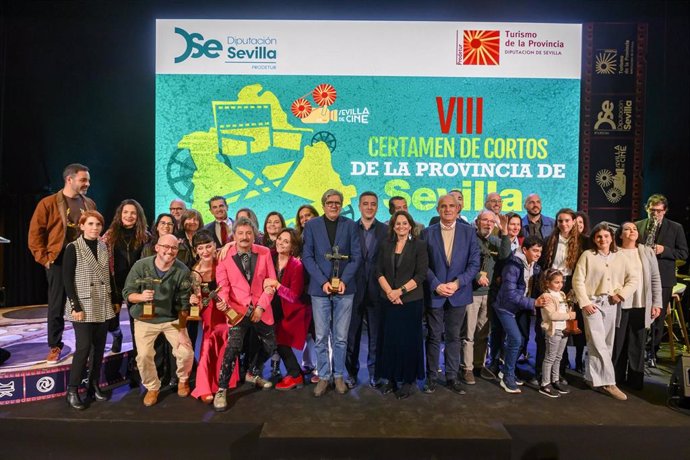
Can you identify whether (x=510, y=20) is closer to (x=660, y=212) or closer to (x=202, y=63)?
(x=660, y=212)

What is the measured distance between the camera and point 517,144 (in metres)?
5.99

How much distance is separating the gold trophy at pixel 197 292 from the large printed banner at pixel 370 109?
2776 millimetres

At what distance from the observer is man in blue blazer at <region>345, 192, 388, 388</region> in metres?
3.62

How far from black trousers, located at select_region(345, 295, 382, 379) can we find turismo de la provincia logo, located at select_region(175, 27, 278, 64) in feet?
12.5

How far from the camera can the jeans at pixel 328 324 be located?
3475mm

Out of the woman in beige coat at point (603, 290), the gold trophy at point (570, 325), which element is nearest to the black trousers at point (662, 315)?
the woman in beige coat at point (603, 290)

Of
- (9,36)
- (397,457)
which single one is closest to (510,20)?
(397,457)

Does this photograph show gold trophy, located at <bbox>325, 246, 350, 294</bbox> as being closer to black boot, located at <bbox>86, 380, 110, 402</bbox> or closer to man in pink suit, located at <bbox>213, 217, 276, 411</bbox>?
man in pink suit, located at <bbox>213, 217, 276, 411</bbox>

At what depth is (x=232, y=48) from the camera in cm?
596

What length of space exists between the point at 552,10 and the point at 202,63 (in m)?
4.69

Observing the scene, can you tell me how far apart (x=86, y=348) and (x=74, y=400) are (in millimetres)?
383

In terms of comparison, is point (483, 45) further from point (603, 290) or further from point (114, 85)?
point (114, 85)

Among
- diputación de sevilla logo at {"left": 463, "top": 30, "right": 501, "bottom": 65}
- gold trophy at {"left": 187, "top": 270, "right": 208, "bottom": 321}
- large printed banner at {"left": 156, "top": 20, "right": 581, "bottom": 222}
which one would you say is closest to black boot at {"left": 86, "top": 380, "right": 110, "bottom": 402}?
gold trophy at {"left": 187, "top": 270, "right": 208, "bottom": 321}

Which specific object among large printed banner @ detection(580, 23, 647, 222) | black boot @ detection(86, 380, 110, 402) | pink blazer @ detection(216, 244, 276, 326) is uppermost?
large printed banner @ detection(580, 23, 647, 222)
